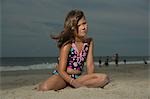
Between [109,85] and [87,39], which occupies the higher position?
[87,39]

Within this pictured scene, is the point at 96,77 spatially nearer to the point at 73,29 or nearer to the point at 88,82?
the point at 88,82

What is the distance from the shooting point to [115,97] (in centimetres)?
527

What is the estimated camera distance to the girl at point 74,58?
19.9ft

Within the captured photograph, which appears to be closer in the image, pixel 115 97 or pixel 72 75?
pixel 115 97

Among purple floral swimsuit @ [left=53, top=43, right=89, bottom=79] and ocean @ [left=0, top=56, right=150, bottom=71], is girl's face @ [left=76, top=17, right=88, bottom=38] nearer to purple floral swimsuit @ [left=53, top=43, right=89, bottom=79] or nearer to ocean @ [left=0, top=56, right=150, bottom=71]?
purple floral swimsuit @ [left=53, top=43, right=89, bottom=79]

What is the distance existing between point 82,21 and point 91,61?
801mm

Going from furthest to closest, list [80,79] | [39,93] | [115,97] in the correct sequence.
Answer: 1. [80,79]
2. [39,93]
3. [115,97]

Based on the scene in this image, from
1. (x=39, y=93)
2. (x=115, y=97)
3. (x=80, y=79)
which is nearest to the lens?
(x=115, y=97)

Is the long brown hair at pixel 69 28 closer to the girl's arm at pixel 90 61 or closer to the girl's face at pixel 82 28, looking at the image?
the girl's face at pixel 82 28

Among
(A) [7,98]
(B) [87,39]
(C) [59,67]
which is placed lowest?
(A) [7,98]

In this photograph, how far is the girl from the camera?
6.05 m

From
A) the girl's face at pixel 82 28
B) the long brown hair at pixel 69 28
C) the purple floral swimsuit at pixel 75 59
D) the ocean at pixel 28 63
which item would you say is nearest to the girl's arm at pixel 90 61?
the purple floral swimsuit at pixel 75 59

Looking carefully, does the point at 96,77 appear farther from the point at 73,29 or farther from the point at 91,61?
the point at 73,29

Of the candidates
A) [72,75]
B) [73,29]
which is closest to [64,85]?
[72,75]
